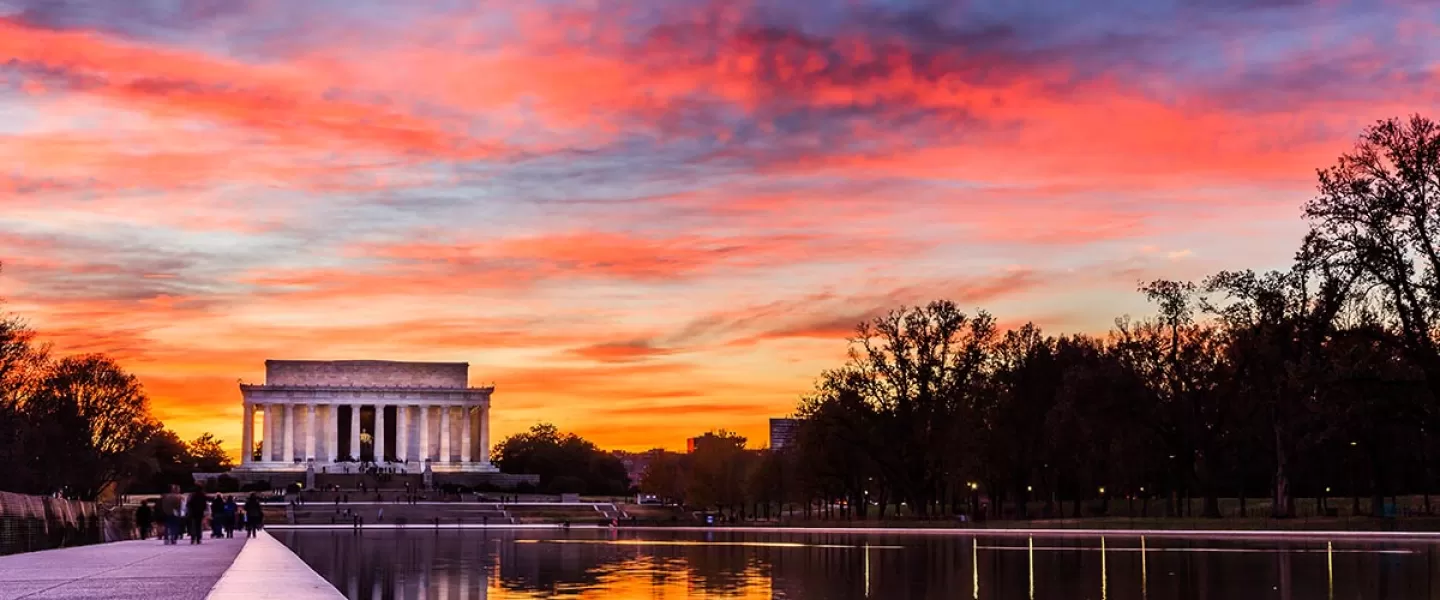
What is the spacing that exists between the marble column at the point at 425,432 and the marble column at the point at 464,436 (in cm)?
337

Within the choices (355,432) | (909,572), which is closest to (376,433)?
(355,432)

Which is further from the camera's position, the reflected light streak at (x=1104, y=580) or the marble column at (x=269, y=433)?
the marble column at (x=269, y=433)

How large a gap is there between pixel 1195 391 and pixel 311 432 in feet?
375

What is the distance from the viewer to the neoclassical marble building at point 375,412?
166m

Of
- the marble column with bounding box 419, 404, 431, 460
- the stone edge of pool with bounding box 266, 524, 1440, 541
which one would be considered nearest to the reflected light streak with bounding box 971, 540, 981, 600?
the stone edge of pool with bounding box 266, 524, 1440, 541

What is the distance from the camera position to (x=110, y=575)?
22.4 metres

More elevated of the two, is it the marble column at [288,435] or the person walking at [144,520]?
the marble column at [288,435]

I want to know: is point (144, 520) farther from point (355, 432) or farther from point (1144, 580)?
point (355, 432)

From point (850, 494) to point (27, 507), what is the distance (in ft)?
293

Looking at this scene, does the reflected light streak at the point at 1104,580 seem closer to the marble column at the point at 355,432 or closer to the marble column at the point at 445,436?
the marble column at the point at 445,436

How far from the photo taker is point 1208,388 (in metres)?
76.9

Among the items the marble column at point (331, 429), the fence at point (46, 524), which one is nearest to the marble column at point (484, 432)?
the marble column at point (331, 429)

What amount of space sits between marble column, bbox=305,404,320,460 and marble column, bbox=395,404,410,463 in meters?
8.52

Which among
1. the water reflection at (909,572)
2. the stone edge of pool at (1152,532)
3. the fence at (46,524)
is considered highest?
the fence at (46,524)
